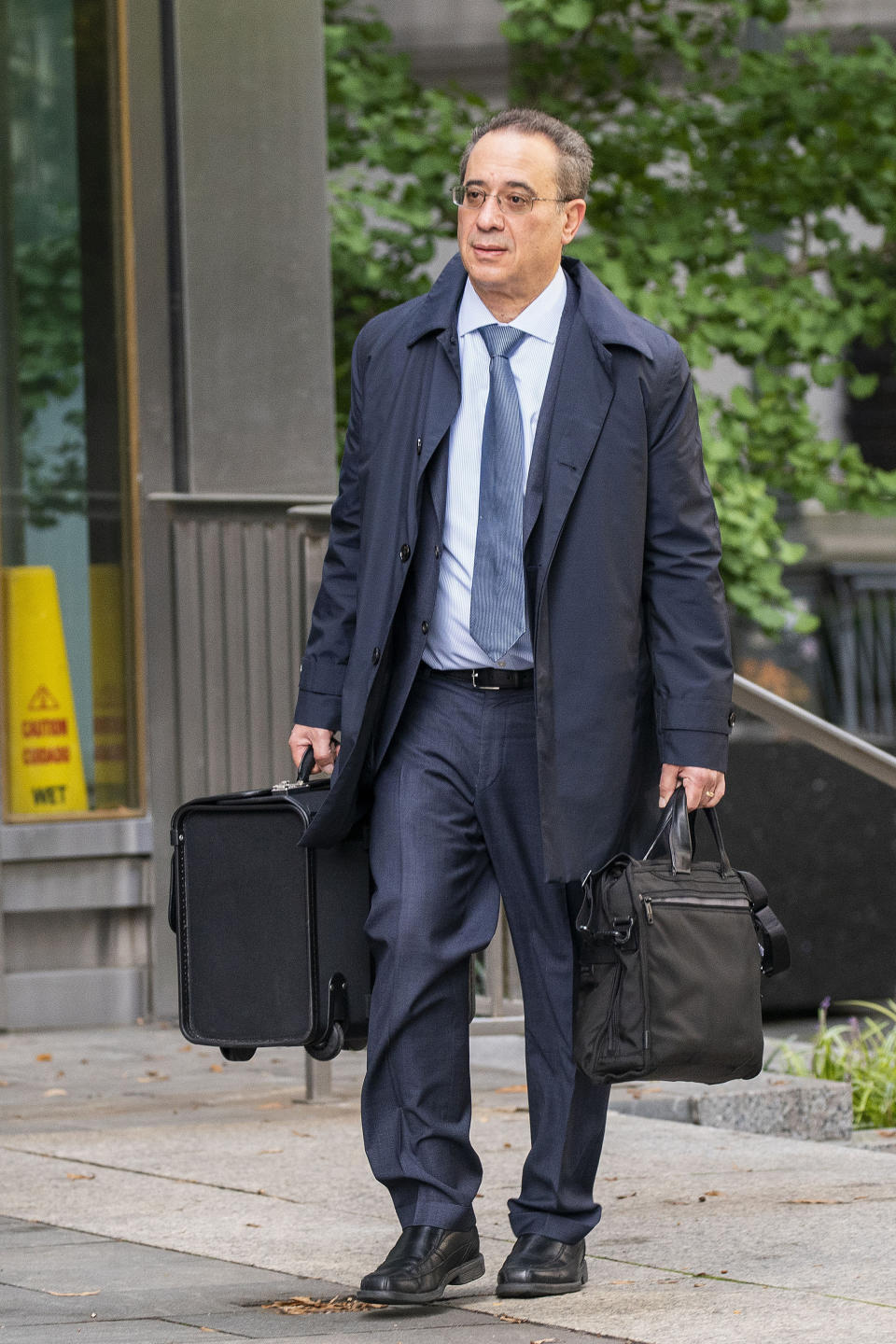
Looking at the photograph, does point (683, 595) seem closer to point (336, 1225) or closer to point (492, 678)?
point (492, 678)

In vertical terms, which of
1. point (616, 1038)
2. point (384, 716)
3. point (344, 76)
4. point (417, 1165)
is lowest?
point (417, 1165)

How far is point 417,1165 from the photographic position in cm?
377

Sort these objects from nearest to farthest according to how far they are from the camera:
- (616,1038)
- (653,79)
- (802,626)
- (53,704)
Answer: (616,1038) → (53,704) → (802,626) → (653,79)

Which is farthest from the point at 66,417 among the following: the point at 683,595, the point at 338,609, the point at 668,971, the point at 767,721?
the point at 668,971

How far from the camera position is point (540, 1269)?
380cm

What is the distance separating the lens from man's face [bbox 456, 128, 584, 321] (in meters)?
3.85

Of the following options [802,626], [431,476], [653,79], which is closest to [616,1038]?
[431,476]

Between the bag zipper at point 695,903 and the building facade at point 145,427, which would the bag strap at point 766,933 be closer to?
the bag zipper at point 695,903

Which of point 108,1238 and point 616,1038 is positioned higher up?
point 616,1038

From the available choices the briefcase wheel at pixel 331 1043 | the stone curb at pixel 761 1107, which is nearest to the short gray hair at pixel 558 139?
the briefcase wheel at pixel 331 1043

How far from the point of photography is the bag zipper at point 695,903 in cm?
361

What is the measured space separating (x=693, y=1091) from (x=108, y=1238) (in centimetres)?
205

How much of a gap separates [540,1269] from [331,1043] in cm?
51

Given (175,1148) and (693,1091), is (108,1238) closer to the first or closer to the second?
(175,1148)
